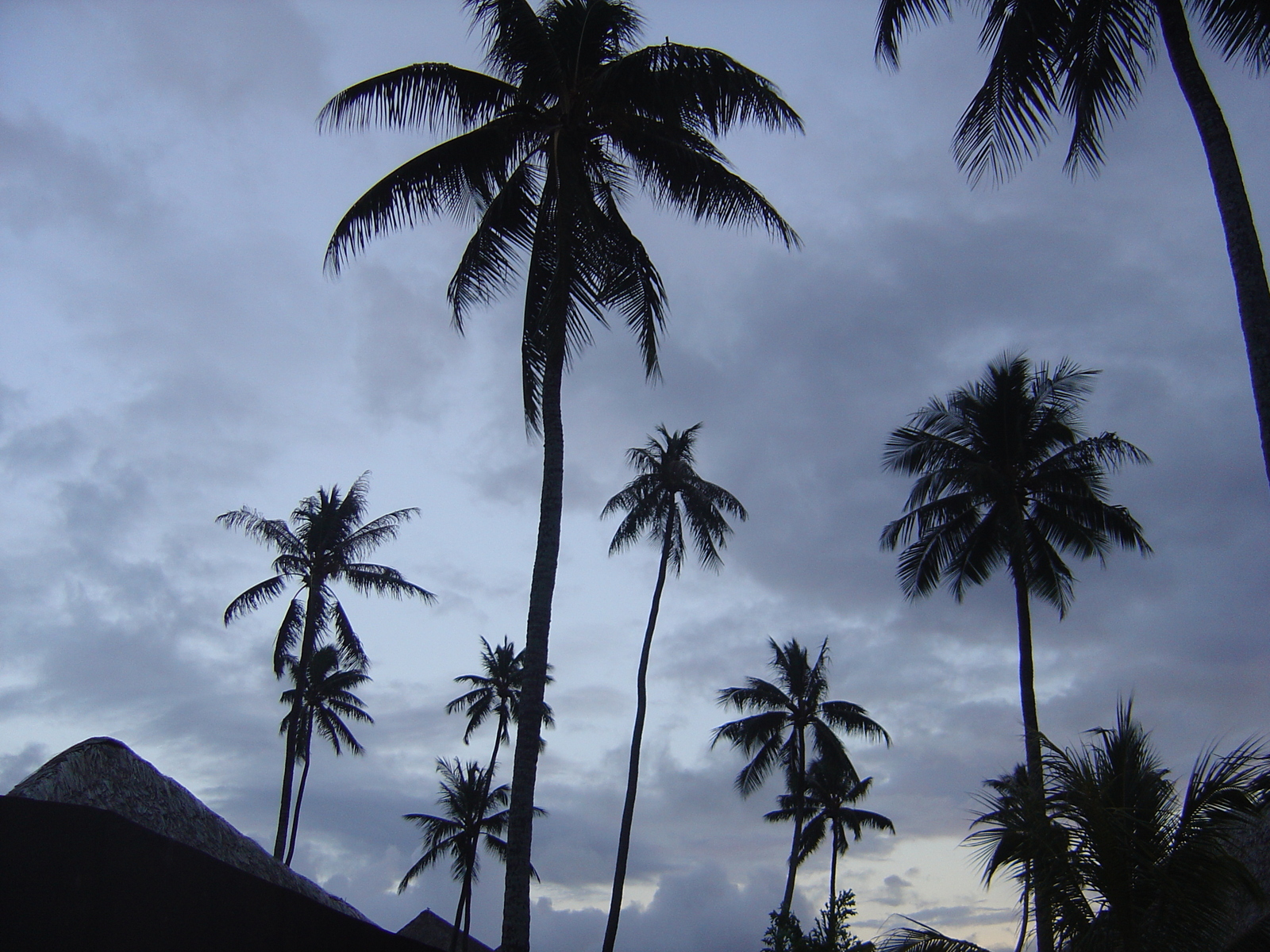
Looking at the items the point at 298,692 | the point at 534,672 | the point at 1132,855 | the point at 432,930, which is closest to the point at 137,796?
the point at 534,672

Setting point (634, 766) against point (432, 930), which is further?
point (432, 930)

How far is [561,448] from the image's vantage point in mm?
13227

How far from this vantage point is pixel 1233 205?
8.57 meters

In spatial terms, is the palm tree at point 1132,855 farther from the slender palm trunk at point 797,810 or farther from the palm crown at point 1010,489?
the slender palm trunk at point 797,810

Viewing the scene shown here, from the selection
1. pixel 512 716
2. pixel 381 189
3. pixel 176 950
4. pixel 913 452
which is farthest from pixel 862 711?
pixel 176 950

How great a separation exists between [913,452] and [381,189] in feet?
44.1

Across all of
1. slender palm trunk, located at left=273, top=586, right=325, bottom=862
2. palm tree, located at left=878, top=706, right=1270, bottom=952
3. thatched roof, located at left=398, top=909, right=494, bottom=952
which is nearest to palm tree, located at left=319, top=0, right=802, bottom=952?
palm tree, located at left=878, top=706, right=1270, bottom=952

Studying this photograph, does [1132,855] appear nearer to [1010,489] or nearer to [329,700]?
[1010,489]

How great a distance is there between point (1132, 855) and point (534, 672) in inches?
249

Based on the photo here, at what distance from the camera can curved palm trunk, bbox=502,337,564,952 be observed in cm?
1070

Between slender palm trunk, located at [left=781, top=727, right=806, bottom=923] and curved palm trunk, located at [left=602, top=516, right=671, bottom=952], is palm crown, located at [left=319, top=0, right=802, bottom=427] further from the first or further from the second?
slender palm trunk, located at [left=781, top=727, right=806, bottom=923]

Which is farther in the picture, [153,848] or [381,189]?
[381,189]

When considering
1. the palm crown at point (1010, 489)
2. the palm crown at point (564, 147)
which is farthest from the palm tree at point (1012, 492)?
the palm crown at point (564, 147)

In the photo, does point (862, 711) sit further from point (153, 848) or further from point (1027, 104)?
point (153, 848)
